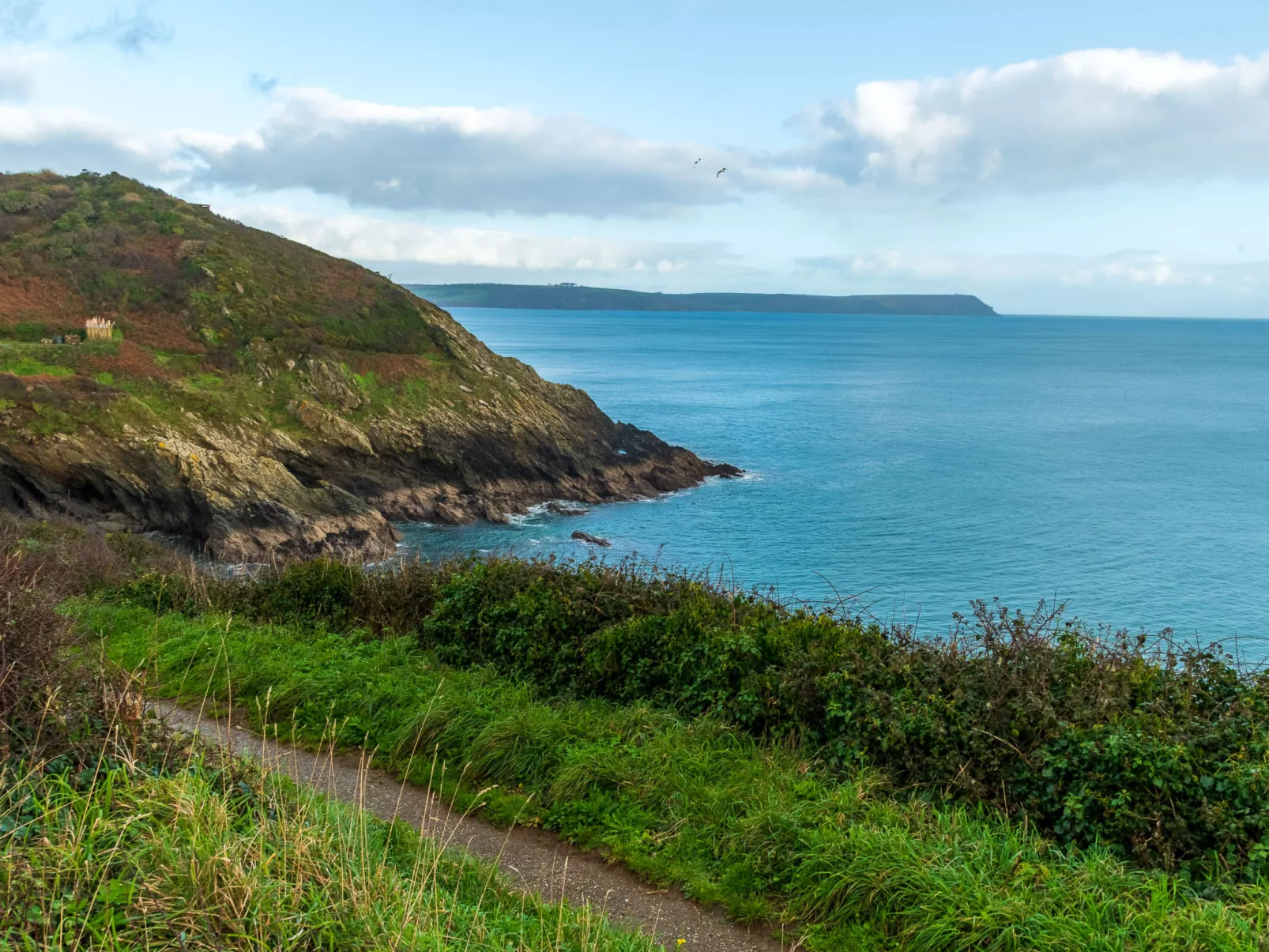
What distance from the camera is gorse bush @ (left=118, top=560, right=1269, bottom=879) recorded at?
20.6 feet

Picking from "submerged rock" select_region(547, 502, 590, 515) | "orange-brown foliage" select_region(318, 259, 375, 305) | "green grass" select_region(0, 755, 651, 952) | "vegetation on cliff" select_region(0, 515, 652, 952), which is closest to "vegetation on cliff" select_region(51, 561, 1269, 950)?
"vegetation on cliff" select_region(0, 515, 652, 952)

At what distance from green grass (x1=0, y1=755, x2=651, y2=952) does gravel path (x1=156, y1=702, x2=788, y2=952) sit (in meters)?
0.38

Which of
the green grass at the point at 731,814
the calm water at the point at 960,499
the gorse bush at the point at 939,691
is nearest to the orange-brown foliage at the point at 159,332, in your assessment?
the calm water at the point at 960,499

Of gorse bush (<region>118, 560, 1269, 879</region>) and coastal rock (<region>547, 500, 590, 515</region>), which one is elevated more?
gorse bush (<region>118, 560, 1269, 879</region>)

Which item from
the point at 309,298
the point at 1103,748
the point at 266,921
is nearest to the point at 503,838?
the point at 266,921

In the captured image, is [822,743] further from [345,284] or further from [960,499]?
[345,284]

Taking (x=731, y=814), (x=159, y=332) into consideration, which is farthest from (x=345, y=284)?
(x=731, y=814)

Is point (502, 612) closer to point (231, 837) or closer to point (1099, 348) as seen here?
point (231, 837)

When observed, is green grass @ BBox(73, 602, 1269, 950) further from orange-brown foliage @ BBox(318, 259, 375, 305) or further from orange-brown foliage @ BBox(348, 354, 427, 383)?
orange-brown foliage @ BBox(318, 259, 375, 305)

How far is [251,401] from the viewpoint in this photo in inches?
1592

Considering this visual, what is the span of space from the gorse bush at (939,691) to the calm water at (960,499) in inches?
180

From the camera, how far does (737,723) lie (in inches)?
321

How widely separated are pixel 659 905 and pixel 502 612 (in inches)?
178

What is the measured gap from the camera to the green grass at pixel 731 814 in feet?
17.3
